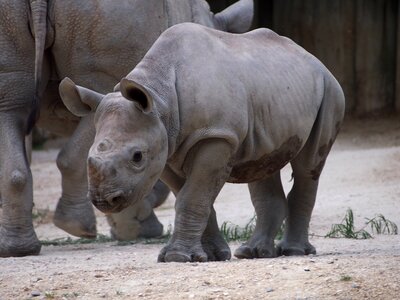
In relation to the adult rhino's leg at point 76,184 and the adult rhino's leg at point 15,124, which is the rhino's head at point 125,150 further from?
the adult rhino's leg at point 76,184

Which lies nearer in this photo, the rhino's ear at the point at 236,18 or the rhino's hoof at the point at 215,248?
the rhino's hoof at the point at 215,248

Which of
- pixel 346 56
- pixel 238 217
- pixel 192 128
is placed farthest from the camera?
pixel 346 56

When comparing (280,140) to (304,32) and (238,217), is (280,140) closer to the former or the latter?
(238,217)

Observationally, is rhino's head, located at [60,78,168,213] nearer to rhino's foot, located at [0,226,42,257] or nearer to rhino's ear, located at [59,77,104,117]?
rhino's ear, located at [59,77,104,117]

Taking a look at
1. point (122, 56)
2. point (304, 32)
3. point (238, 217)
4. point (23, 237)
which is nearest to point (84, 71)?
point (122, 56)

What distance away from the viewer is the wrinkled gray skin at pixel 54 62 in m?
8.41

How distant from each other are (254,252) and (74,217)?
1836mm

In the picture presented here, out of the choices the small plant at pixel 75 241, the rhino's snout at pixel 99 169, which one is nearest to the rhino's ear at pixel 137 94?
the rhino's snout at pixel 99 169

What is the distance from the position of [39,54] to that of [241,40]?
1.53 metres

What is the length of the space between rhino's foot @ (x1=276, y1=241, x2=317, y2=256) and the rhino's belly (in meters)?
0.56

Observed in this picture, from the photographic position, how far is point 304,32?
54.7 ft

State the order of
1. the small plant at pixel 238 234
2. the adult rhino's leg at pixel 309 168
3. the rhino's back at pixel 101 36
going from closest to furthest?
the adult rhino's leg at pixel 309 168 → the rhino's back at pixel 101 36 → the small plant at pixel 238 234

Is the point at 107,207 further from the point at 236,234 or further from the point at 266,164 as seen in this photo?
the point at 236,234

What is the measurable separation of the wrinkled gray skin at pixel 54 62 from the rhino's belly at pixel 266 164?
5.59 feet
